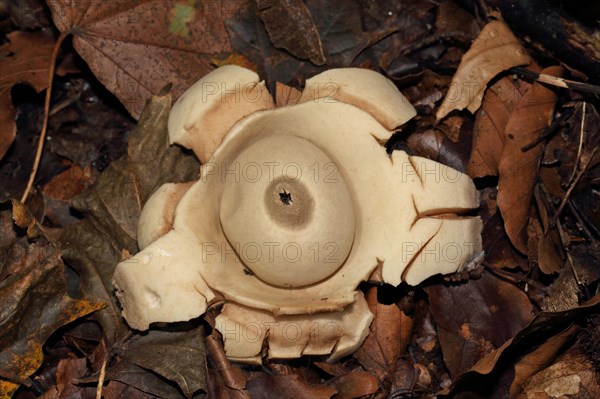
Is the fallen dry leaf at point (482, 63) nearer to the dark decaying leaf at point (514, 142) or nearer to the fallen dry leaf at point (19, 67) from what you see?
the dark decaying leaf at point (514, 142)

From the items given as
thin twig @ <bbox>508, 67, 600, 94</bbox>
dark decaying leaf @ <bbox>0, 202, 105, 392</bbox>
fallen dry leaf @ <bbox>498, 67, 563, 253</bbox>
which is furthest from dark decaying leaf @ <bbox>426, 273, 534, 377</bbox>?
dark decaying leaf @ <bbox>0, 202, 105, 392</bbox>

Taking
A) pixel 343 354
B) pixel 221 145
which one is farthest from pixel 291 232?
pixel 343 354

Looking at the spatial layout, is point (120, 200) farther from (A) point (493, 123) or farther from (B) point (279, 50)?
(A) point (493, 123)

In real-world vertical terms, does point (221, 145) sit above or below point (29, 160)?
above

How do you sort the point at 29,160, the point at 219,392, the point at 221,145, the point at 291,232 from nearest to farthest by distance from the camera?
1. the point at 291,232
2. the point at 221,145
3. the point at 219,392
4. the point at 29,160

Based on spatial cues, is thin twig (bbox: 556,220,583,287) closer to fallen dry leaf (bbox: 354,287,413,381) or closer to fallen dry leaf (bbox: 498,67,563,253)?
fallen dry leaf (bbox: 498,67,563,253)

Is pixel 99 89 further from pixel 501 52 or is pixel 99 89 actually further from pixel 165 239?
pixel 501 52
